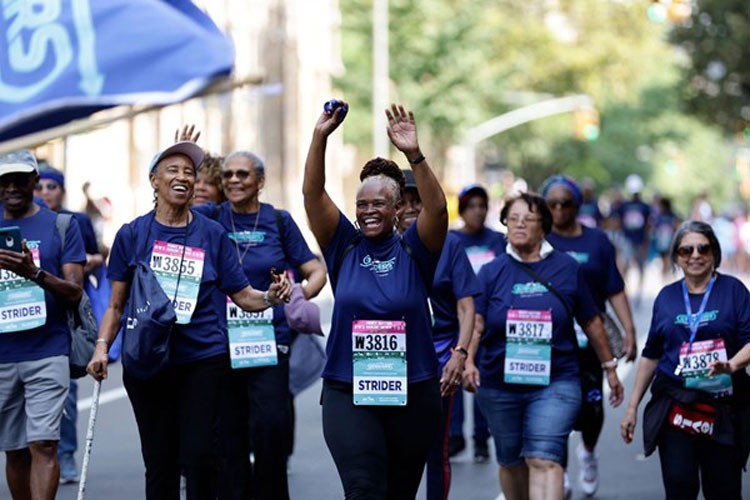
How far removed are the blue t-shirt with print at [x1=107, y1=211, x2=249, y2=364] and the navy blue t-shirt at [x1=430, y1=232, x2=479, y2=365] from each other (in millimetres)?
1311

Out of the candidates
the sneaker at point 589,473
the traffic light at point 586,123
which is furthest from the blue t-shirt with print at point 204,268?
the traffic light at point 586,123

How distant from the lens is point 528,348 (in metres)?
9.37

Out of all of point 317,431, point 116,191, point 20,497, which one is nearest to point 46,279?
point 20,497

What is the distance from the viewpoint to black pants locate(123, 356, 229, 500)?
8117 mm

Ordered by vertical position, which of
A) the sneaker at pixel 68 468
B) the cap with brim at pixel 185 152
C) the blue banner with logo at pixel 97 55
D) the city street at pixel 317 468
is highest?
the blue banner with logo at pixel 97 55

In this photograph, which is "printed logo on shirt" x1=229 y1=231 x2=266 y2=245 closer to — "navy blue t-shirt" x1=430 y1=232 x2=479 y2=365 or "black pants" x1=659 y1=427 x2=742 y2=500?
"navy blue t-shirt" x1=430 y1=232 x2=479 y2=365

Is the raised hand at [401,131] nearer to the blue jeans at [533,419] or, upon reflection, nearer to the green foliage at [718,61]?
the blue jeans at [533,419]

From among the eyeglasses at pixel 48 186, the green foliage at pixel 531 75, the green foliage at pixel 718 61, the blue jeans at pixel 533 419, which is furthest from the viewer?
the green foliage at pixel 531 75

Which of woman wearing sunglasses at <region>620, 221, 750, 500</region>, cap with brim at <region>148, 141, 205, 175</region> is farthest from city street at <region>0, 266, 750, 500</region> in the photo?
cap with brim at <region>148, 141, 205, 175</region>

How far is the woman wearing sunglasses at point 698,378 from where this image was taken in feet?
28.6

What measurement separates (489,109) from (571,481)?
51.6m

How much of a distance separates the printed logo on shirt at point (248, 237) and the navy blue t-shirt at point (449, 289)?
97 cm

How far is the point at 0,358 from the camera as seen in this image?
8.96 metres

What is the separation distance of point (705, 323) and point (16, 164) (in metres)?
3.39
